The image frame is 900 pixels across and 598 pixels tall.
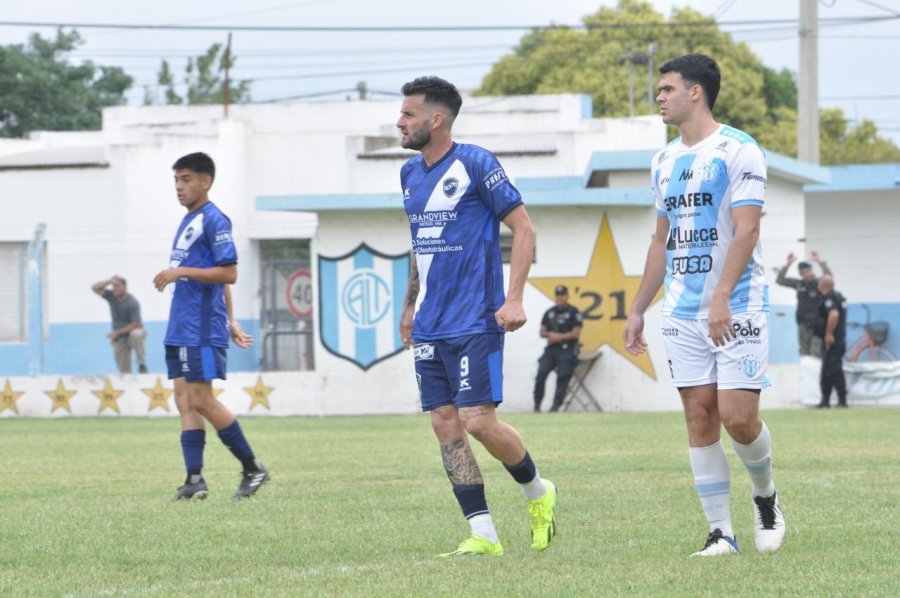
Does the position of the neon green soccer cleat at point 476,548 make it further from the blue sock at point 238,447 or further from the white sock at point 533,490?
the blue sock at point 238,447

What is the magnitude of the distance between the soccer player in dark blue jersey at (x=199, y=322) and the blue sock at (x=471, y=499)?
3.31 meters

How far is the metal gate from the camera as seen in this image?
96.0 ft

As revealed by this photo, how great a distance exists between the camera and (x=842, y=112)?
228ft

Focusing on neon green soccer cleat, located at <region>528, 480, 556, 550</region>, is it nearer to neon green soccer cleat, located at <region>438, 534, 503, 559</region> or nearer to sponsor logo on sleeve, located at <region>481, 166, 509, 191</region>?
neon green soccer cleat, located at <region>438, 534, 503, 559</region>

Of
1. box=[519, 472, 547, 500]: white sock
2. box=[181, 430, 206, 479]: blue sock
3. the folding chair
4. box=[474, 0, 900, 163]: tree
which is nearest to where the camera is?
box=[519, 472, 547, 500]: white sock

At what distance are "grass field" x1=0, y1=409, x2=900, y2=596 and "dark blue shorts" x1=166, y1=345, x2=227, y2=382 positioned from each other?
832 mm

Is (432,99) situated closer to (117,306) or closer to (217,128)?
(117,306)

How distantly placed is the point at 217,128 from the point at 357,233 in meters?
18.0

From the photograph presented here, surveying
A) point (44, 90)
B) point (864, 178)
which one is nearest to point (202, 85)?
point (44, 90)

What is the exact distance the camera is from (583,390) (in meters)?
23.8

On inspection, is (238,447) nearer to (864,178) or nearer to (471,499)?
(471,499)

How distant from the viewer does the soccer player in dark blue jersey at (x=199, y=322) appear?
991 centimetres

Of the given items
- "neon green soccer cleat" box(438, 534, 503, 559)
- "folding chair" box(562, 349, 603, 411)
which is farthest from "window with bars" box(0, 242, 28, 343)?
"neon green soccer cleat" box(438, 534, 503, 559)

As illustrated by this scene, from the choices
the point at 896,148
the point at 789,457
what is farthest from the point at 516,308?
the point at 896,148
